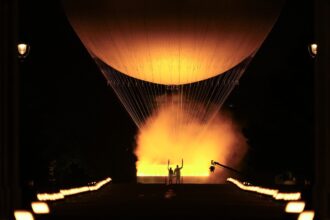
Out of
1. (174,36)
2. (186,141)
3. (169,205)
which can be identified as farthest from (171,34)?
(169,205)

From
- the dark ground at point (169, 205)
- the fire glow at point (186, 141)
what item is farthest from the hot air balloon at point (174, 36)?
the dark ground at point (169, 205)

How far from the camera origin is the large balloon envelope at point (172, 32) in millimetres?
50625

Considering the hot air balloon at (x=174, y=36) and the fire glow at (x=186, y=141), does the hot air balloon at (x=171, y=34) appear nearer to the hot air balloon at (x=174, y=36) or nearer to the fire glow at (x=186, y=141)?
the hot air balloon at (x=174, y=36)

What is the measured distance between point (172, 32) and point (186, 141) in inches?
394

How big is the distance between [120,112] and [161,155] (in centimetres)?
1404

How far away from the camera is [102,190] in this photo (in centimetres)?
5472

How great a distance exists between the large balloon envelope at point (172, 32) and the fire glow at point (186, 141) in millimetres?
4810

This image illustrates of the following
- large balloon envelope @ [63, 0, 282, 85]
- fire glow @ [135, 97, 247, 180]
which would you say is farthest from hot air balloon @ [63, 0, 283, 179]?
fire glow @ [135, 97, 247, 180]

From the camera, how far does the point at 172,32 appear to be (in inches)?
2080

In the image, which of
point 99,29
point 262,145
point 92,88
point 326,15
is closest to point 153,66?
point 99,29

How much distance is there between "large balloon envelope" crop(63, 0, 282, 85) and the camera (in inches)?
1993

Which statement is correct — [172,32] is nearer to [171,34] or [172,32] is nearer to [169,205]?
[171,34]

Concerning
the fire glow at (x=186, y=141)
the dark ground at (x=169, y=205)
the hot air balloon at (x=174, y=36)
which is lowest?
the dark ground at (x=169, y=205)

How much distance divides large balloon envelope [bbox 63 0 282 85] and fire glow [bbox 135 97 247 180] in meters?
4.81
